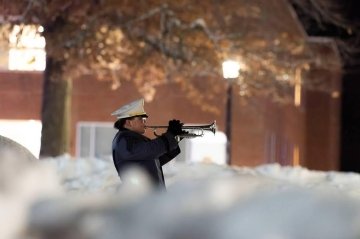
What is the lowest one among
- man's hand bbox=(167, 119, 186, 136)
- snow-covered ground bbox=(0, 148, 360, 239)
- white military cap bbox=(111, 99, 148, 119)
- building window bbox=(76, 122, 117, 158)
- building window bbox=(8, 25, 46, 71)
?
building window bbox=(76, 122, 117, 158)

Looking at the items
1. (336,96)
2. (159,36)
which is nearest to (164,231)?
(159,36)

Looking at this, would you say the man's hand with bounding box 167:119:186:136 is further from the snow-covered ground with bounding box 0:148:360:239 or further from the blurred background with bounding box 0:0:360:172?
the blurred background with bounding box 0:0:360:172

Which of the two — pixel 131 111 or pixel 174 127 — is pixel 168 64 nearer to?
pixel 131 111

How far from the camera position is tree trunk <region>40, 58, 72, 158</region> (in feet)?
55.9

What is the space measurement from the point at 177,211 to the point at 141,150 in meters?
2.53

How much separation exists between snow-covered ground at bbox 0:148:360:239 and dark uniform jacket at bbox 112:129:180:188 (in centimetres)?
201

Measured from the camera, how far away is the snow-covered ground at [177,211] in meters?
2.64

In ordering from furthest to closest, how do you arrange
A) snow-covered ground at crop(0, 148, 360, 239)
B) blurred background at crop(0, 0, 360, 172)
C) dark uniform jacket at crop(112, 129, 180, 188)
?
blurred background at crop(0, 0, 360, 172)
dark uniform jacket at crop(112, 129, 180, 188)
snow-covered ground at crop(0, 148, 360, 239)

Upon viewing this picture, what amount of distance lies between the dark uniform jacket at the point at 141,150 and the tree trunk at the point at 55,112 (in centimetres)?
1154

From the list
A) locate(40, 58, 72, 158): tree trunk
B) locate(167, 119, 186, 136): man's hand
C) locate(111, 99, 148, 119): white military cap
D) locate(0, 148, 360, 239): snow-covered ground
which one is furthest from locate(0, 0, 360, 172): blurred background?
locate(0, 148, 360, 239): snow-covered ground

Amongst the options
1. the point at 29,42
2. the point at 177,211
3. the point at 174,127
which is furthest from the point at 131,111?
the point at 29,42

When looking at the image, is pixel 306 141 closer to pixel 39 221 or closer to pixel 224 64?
pixel 224 64

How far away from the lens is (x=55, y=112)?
17.2 meters

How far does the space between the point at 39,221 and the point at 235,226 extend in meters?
0.76
